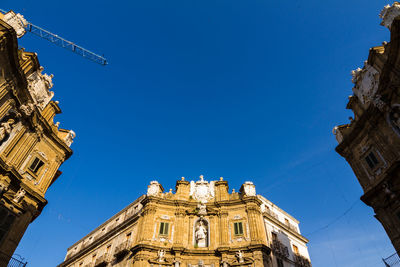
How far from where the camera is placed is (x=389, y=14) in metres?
21.5

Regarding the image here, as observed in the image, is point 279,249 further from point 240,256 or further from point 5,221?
point 5,221

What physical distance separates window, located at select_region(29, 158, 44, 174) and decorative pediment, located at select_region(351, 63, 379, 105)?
27.2 meters

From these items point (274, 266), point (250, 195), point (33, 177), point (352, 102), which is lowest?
point (274, 266)

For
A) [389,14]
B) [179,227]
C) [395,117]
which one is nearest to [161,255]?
[179,227]

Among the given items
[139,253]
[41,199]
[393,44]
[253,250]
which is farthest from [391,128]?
[41,199]

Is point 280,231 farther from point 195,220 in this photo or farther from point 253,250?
point 195,220

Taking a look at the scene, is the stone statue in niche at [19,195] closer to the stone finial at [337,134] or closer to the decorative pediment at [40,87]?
the decorative pediment at [40,87]

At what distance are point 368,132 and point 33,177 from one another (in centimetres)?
2688

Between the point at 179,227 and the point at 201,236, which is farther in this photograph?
the point at 179,227

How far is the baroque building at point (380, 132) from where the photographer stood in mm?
18734

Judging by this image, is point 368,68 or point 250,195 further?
point 250,195

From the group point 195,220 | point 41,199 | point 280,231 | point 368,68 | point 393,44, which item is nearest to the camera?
point 393,44

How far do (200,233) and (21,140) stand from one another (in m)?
Result: 19.4

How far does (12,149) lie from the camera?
65.5 feet
